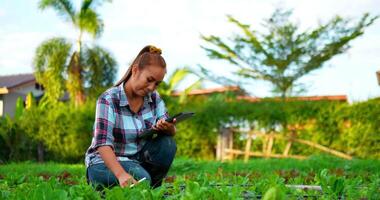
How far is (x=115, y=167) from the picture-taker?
3.37 metres

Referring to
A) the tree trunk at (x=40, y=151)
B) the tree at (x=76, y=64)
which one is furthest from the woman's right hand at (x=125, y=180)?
the tree at (x=76, y=64)

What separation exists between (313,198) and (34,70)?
23969 millimetres

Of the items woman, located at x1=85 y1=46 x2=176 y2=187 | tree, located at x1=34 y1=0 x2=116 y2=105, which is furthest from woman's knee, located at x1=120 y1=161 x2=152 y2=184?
tree, located at x1=34 y1=0 x2=116 y2=105

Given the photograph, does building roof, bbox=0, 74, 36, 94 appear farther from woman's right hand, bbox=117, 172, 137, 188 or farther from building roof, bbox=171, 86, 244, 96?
woman's right hand, bbox=117, 172, 137, 188

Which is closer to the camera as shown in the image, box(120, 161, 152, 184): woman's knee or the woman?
box(120, 161, 152, 184): woman's knee

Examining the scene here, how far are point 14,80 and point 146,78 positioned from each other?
3216cm

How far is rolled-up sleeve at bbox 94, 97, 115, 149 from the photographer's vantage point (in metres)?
3.63

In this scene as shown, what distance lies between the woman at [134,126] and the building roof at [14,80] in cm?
2940

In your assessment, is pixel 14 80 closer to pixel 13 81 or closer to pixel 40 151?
pixel 13 81

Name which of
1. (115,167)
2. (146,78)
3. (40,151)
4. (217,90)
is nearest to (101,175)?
(115,167)

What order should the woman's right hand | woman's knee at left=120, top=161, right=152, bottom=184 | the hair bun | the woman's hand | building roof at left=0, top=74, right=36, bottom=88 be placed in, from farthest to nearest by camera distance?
building roof at left=0, top=74, right=36, bottom=88 → the hair bun → the woman's hand → woman's knee at left=120, top=161, right=152, bottom=184 → the woman's right hand

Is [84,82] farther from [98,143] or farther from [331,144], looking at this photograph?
[98,143]

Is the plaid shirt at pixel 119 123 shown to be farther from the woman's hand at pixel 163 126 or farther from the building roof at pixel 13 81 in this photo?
the building roof at pixel 13 81

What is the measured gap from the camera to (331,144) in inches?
607
